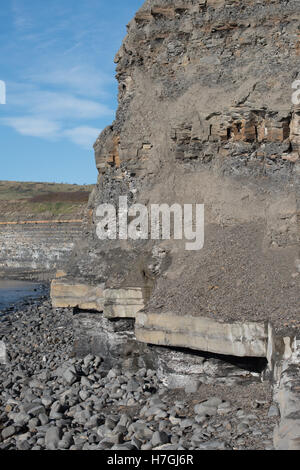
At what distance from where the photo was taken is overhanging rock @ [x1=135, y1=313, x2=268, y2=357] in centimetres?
Answer: 753

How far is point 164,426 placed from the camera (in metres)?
Result: 7.18

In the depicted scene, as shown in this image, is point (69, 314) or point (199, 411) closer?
point (199, 411)

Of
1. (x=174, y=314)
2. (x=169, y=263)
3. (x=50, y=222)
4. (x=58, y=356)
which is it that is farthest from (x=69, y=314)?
(x=50, y=222)

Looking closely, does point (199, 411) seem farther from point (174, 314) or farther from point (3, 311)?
point (3, 311)

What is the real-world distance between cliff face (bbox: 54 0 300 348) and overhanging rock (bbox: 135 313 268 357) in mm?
34

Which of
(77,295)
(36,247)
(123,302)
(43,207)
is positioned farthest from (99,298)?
(43,207)

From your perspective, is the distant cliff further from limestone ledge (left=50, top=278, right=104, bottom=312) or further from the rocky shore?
the rocky shore

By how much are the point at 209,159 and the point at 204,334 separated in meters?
4.20

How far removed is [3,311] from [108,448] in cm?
1722

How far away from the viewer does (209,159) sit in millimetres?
10672

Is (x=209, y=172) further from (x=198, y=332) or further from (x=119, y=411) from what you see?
(x=119, y=411)

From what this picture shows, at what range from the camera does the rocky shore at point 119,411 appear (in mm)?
6504

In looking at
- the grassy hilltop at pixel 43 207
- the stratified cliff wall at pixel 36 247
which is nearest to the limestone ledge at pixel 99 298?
the stratified cliff wall at pixel 36 247

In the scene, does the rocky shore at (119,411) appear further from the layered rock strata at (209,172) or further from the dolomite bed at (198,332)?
the layered rock strata at (209,172)
